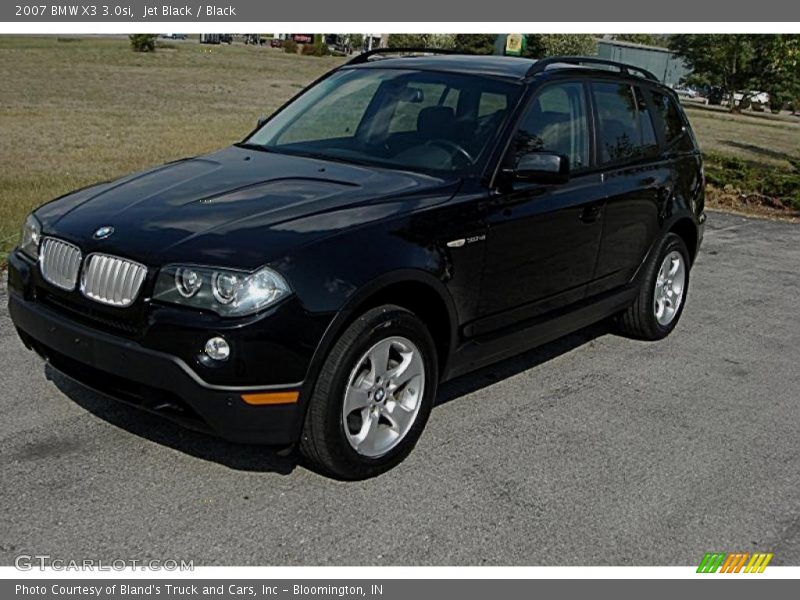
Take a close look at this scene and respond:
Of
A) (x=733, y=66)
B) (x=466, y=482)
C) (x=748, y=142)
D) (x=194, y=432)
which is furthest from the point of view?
(x=733, y=66)

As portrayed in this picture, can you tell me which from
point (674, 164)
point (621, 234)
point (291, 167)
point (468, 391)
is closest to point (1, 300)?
point (291, 167)

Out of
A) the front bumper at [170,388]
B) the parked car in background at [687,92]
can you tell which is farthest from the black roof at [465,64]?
the parked car in background at [687,92]

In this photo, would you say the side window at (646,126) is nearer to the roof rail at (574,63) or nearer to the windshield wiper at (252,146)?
the roof rail at (574,63)

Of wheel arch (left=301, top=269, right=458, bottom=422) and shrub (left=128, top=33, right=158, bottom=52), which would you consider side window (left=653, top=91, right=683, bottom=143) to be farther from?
shrub (left=128, top=33, right=158, bottom=52)

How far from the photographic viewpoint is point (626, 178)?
5738 mm

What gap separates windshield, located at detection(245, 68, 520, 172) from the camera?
4.85 metres

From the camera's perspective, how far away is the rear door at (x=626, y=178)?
561 cm

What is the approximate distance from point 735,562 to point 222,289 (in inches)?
92.0

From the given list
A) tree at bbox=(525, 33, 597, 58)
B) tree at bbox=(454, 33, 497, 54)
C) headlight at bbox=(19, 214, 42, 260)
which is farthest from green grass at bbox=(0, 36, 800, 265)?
tree at bbox=(525, 33, 597, 58)

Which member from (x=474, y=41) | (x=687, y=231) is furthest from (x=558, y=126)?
(x=474, y=41)

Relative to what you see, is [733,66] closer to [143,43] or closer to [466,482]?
[143,43]

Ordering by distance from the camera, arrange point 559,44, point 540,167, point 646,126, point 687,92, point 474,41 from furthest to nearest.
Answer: point 687,92 → point 474,41 → point 559,44 → point 646,126 → point 540,167

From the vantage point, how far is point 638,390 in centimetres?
557

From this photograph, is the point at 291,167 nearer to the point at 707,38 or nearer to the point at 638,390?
the point at 638,390
